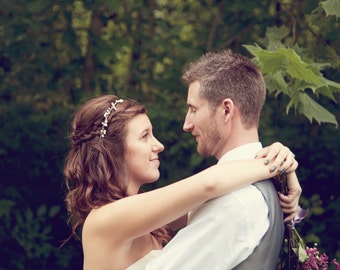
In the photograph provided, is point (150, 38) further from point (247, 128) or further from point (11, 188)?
point (247, 128)

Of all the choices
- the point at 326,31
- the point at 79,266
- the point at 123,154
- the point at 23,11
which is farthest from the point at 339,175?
the point at 123,154

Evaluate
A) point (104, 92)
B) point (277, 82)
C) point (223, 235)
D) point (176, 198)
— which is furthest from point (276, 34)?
point (223, 235)

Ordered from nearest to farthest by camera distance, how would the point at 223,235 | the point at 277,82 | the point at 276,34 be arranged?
the point at 223,235 → the point at 277,82 → the point at 276,34

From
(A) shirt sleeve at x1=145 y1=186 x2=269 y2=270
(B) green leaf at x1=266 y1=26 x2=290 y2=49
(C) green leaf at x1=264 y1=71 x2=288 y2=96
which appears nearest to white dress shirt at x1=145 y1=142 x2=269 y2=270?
(A) shirt sleeve at x1=145 y1=186 x2=269 y2=270

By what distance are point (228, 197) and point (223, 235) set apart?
154mm

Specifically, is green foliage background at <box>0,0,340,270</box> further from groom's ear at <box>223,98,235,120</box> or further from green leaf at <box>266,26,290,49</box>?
groom's ear at <box>223,98,235,120</box>

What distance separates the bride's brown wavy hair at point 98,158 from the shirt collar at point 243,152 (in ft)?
1.88

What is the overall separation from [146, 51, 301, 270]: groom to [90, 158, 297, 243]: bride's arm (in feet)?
0.17

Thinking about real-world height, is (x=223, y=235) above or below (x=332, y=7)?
below

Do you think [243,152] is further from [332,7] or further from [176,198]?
[332,7]

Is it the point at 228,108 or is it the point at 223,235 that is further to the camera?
the point at 228,108

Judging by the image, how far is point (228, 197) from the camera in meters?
3.59

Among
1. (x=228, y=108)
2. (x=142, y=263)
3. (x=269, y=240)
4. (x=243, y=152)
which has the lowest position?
(x=142, y=263)

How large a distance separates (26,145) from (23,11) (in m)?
1.23
